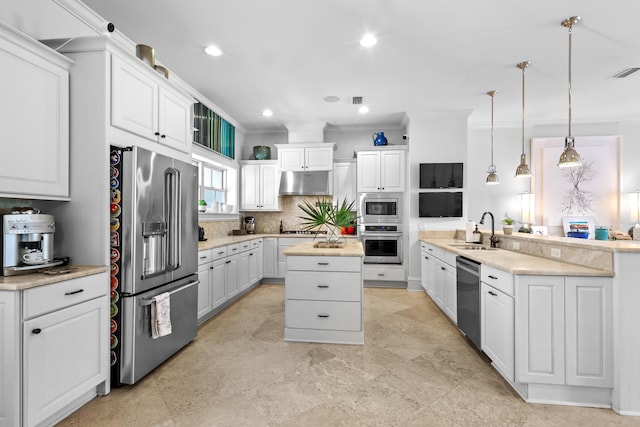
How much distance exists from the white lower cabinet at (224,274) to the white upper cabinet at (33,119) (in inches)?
65.1

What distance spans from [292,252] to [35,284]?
1885 mm

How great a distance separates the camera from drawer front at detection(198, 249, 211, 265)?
349cm

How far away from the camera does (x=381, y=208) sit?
5.56 m

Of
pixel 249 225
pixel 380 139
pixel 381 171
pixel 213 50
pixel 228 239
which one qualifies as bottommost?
pixel 228 239

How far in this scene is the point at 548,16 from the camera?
106 inches

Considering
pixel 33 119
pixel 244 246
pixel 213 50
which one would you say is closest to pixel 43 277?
pixel 33 119

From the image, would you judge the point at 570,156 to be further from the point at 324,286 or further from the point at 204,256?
the point at 204,256

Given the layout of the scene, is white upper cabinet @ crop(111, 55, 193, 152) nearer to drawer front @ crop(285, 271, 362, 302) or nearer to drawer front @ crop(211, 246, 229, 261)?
drawer front @ crop(211, 246, 229, 261)

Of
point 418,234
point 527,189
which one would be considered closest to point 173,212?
point 418,234

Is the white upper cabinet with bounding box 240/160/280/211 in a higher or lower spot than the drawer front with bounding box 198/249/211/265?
higher

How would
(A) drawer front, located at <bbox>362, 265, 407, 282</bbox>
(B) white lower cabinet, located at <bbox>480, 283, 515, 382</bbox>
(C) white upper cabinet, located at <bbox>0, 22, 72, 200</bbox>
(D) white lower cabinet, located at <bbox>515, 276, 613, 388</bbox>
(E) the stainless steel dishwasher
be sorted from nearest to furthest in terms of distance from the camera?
(C) white upper cabinet, located at <bbox>0, 22, 72, 200</bbox>, (D) white lower cabinet, located at <bbox>515, 276, 613, 388</bbox>, (B) white lower cabinet, located at <bbox>480, 283, 515, 382</bbox>, (E) the stainless steel dishwasher, (A) drawer front, located at <bbox>362, 265, 407, 282</bbox>

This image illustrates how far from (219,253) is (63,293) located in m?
2.10

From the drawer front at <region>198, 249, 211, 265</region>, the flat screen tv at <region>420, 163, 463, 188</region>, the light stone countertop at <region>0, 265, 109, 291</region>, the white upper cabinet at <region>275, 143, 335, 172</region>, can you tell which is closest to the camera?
the light stone countertop at <region>0, 265, 109, 291</region>

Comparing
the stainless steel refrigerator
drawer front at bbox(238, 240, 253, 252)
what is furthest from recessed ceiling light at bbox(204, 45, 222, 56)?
drawer front at bbox(238, 240, 253, 252)
